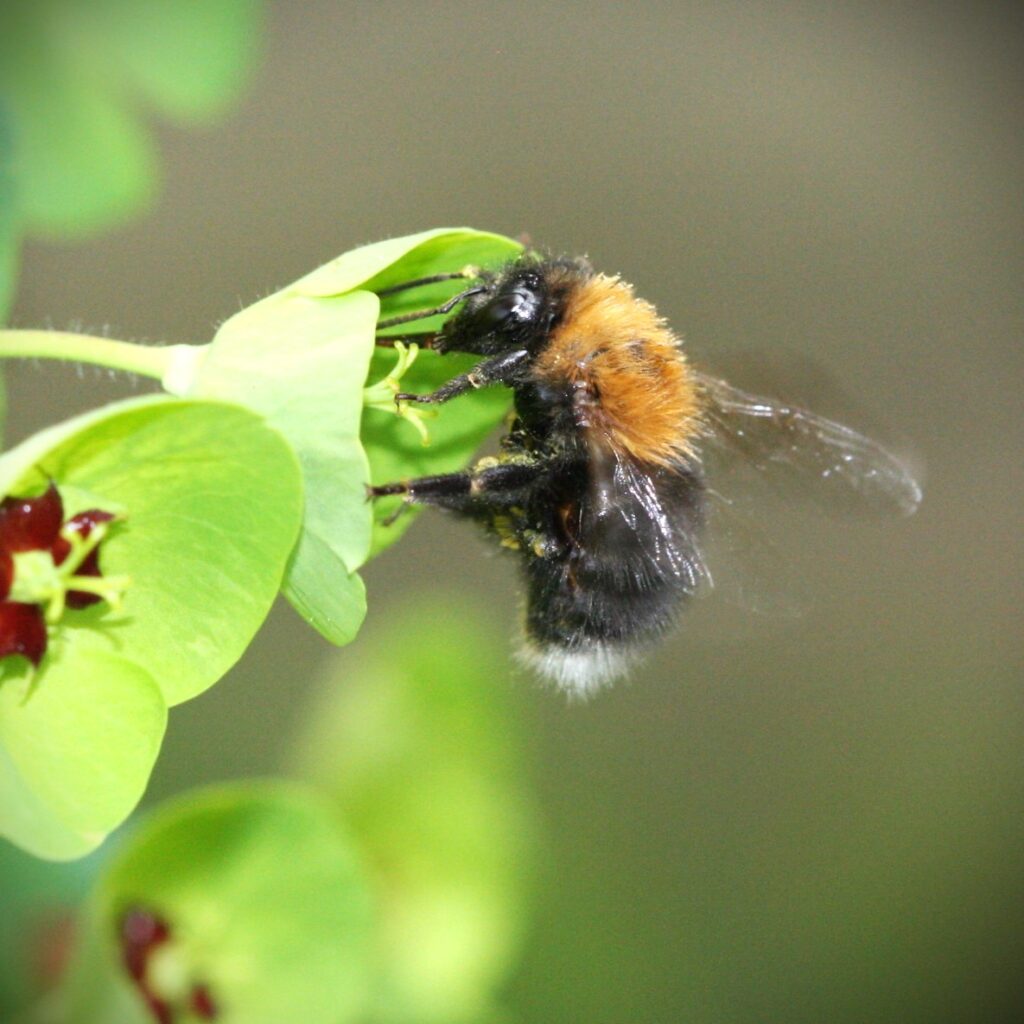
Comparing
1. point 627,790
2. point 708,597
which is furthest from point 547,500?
point 627,790

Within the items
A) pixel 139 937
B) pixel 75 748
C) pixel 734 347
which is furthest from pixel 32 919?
pixel 734 347

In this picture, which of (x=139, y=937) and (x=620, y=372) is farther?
(x=139, y=937)

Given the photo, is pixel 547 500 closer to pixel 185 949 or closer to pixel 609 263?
pixel 185 949

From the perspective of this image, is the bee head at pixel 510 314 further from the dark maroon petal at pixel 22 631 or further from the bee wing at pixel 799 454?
the dark maroon petal at pixel 22 631

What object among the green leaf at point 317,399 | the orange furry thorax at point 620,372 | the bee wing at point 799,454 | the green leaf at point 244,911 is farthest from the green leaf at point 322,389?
the bee wing at point 799,454

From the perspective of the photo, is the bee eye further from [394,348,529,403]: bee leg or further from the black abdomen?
the black abdomen

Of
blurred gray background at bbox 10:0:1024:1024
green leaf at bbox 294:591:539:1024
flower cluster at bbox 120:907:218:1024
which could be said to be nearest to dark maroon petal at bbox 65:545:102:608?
flower cluster at bbox 120:907:218:1024

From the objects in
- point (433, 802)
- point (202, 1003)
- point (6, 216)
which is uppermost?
point (6, 216)

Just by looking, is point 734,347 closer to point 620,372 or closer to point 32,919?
point 620,372

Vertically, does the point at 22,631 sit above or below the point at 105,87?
below
